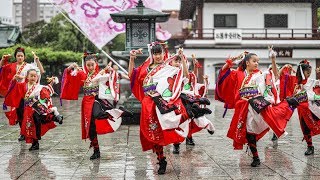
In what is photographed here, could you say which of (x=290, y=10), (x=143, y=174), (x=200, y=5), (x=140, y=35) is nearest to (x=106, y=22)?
(x=140, y=35)

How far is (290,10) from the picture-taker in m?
35.3

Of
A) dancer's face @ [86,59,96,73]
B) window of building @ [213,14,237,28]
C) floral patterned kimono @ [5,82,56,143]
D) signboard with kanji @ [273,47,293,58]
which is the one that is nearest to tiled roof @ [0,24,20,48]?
window of building @ [213,14,237,28]

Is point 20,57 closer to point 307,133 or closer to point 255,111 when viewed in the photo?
point 255,111

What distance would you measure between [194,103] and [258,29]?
93.4 ft

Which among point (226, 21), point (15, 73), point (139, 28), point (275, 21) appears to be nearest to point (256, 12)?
point (275, 21)

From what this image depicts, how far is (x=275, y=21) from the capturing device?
35.4 metres

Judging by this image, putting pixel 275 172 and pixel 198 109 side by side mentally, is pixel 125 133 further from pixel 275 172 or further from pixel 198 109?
pixel 275 172

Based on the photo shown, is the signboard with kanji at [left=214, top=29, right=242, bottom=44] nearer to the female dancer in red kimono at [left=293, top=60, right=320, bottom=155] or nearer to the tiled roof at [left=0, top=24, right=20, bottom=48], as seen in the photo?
the tiled roof at [left=0, top=24, right=20, bottom=48]

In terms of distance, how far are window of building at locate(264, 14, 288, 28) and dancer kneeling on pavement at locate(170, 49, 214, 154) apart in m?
25.8

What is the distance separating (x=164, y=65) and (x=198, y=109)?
0.91 meters

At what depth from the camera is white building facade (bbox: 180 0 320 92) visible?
34.8 meters

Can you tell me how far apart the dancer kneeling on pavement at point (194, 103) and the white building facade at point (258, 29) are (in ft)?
80.1

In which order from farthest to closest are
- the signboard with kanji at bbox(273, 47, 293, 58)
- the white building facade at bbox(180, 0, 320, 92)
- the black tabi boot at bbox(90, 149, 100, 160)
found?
the signboard with kanji at bbox(273, 47, 293, 58) < the white building facade at bbox(180, 0, 320, 92) < the black tabi boot at bbox(90, 149, 100, 160)

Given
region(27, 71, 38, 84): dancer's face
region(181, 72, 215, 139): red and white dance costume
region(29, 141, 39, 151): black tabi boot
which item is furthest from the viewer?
region(27, 71, 38, 84): dancer's face
